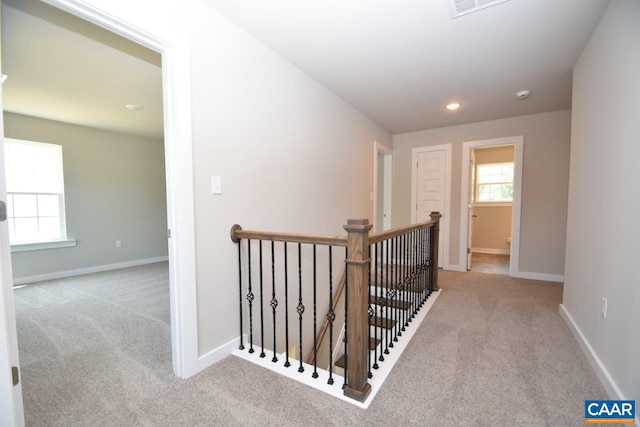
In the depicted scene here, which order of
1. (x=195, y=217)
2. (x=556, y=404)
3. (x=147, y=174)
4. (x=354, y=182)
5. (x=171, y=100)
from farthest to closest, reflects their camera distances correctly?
(x=147, y=174), (x=354, y=182), (x=195, y=217), (x=171, y=100), (x=556, y=404)

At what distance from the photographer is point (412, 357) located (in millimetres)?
1907

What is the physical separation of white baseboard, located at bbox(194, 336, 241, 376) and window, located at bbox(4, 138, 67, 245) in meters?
4.02

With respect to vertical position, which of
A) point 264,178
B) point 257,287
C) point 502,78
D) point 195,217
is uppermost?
point 502,78

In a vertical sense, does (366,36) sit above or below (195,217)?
above

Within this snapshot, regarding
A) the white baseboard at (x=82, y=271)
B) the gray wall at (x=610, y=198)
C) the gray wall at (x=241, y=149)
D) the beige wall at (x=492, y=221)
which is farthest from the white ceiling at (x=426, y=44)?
the white baseboard at (x=82, y=271)

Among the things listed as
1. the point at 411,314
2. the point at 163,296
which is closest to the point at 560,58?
the point at 411,314

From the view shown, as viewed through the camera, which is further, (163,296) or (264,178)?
(163,296)

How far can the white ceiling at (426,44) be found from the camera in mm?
1807

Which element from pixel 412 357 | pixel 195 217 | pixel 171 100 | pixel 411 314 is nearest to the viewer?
pixel 171 100

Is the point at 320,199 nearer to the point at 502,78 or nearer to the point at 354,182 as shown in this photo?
the point at 354,182

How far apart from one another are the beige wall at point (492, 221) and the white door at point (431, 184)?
193cm

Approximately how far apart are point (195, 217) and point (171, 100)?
A: 0.71 metres

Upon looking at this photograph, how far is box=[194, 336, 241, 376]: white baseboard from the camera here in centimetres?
175

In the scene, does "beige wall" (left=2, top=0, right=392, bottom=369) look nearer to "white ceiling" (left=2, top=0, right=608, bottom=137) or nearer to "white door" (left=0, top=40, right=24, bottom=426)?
"white ceiling" (left=2, top=0, right=608, bottom=137)
